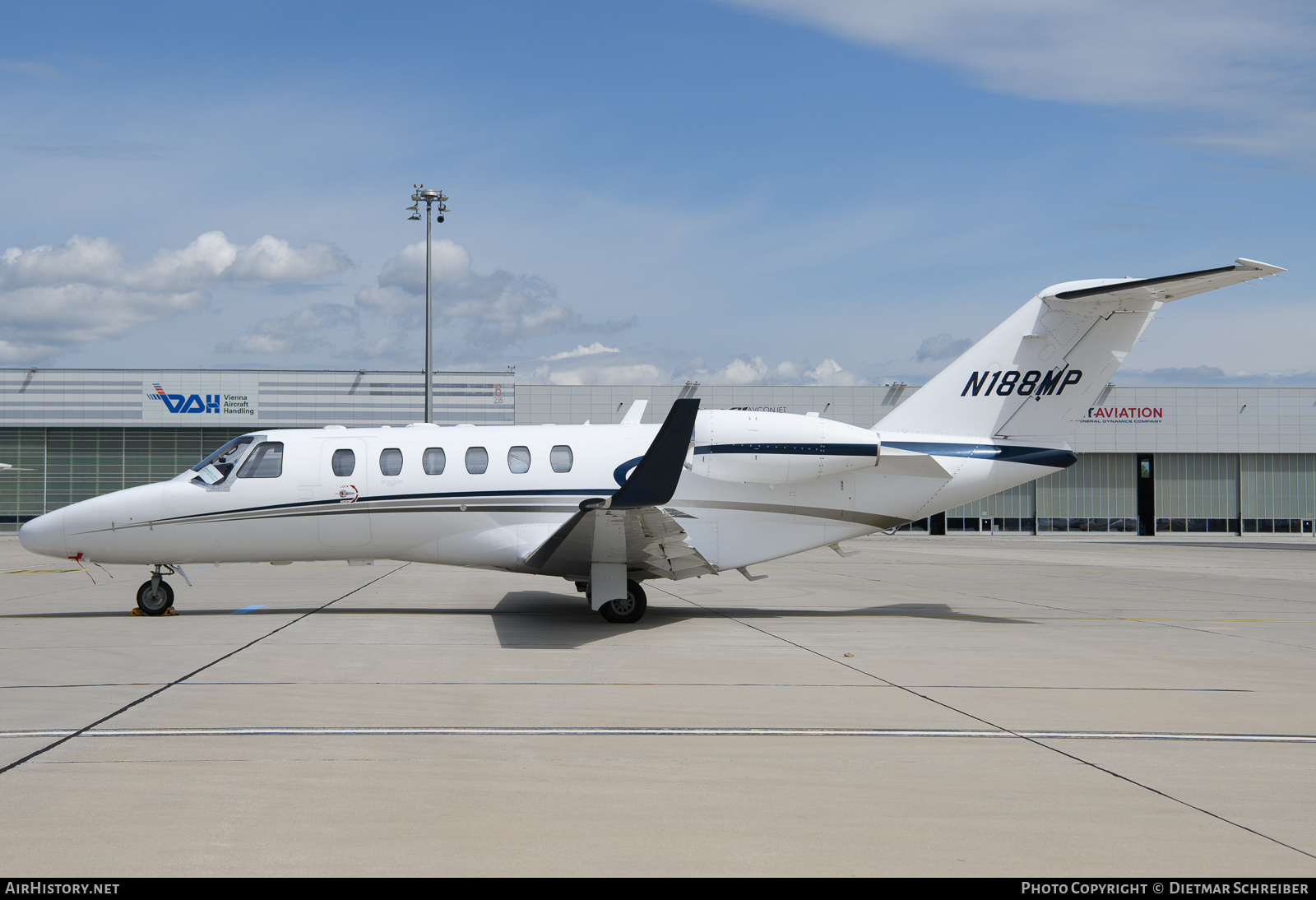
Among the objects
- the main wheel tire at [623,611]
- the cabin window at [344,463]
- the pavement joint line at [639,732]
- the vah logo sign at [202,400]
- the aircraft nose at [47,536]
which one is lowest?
the main wheel tire at [623,611]

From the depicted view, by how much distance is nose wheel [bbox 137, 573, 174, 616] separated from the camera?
13492 mm

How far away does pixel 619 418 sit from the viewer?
48.0 m

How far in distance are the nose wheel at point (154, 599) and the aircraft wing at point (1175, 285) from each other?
13493 mm

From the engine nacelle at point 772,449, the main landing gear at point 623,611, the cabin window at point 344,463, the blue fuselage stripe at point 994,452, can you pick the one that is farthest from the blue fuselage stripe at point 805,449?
the cabin window at point 344,463

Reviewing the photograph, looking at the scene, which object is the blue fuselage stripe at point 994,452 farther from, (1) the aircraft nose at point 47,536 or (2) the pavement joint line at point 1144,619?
(1) the aircraft nose at point 47,536

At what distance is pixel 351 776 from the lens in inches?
215

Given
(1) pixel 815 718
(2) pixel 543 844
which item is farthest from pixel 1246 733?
(2) pixel 543 844

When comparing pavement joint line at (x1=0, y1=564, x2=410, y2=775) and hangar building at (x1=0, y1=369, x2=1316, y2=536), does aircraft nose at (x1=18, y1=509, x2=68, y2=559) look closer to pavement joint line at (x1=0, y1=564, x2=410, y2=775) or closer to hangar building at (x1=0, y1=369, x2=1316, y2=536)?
pavement joint line at (x1=0, y1=564, x2=410, y2=775)

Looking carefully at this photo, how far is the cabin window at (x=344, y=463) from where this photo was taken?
1360 centimetres

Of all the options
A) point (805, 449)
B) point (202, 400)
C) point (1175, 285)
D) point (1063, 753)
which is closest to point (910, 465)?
point (805, 449)

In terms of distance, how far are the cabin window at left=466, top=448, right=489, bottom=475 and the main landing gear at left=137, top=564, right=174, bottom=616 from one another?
4653 mm

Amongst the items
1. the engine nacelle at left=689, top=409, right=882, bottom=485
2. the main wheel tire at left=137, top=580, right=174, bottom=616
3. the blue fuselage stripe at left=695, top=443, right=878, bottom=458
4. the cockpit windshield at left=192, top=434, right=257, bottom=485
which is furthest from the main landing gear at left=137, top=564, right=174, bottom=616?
the blue fuselage stripe at left=695, top=443, right=878, bottom=458

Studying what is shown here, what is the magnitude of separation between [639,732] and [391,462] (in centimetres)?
812

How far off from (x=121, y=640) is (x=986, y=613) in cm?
1201
